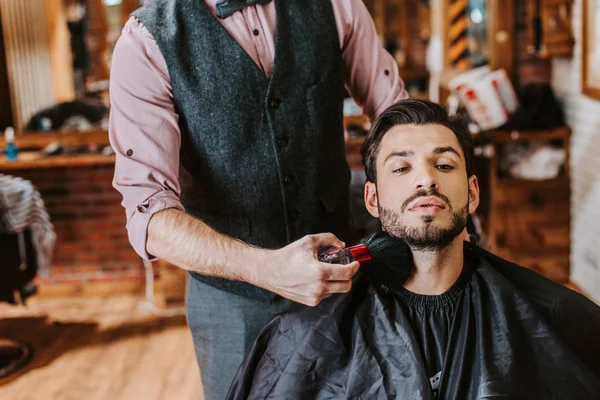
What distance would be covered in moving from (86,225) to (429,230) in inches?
141

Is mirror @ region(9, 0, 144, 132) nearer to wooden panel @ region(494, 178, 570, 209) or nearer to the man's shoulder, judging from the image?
wooden panel @ region(494, 178, 570, 209)

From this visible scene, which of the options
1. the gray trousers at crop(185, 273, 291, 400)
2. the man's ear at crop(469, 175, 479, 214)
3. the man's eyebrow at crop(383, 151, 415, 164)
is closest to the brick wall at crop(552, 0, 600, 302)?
the man's ear at crop(469, 175, 479, 214)

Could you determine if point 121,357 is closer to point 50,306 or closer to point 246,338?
point 50,306

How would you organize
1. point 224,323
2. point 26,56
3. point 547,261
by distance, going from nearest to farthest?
point 224,323 → point 547,261 → point 26,56

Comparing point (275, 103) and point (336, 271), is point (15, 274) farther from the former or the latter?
point (336, 271)

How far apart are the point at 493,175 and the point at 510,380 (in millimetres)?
2820

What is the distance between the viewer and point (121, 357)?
3.62 meters

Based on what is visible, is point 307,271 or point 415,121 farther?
point 415,121

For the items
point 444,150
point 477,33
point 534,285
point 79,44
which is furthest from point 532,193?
point 79,44

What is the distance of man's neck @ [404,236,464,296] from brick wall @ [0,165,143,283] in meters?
3.29

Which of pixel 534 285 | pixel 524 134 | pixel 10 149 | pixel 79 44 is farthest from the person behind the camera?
pixel 79 44

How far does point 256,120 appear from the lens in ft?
5.03

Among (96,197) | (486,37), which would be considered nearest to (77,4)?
(96,197)

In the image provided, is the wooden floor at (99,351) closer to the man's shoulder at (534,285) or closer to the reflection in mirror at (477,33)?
the man's shoulder at (534,285)
